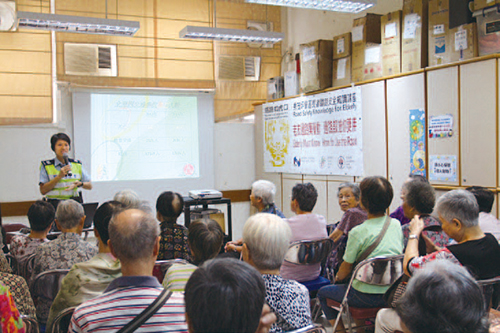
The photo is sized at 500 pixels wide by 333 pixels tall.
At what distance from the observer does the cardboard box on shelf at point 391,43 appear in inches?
182

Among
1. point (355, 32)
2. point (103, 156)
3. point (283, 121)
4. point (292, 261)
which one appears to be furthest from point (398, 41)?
point (103, 156)

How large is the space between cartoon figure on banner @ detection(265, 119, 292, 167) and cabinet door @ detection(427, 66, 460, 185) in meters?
2.41

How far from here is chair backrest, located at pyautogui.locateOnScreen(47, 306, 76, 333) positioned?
173cm

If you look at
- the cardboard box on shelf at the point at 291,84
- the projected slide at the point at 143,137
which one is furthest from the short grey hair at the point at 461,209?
the projected slide at the point at 143,137

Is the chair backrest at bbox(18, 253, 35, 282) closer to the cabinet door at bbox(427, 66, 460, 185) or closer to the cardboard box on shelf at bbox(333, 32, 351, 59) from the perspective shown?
the cabinet door at bbox(427, 66, 460, 185)

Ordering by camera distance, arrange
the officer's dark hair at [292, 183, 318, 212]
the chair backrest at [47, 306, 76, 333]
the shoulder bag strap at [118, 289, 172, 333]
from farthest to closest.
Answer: the officer's dark hair at [292, 183, 318, 212]
the chair backrest at [47, 306, 76, 333]
the shoulder bag strap at [118, 289, 172, 333]

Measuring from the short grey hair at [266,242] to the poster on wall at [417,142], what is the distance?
3034 millimetres

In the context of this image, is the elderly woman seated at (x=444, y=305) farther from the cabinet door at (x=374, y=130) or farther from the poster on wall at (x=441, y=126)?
the cabinet door at (x=374, y=130)

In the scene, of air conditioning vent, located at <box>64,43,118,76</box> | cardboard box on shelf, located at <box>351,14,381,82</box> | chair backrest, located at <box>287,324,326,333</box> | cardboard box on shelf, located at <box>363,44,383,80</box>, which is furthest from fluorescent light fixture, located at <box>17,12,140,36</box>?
chair backrest, located at <box>287,324,326,333</box>

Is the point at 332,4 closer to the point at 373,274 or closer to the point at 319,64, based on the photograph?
the point at 319,64

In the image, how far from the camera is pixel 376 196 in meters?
2.67

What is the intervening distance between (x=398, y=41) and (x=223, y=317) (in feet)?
14.1

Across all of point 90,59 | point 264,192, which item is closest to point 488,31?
point 264,192

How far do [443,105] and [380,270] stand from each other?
2362mm
